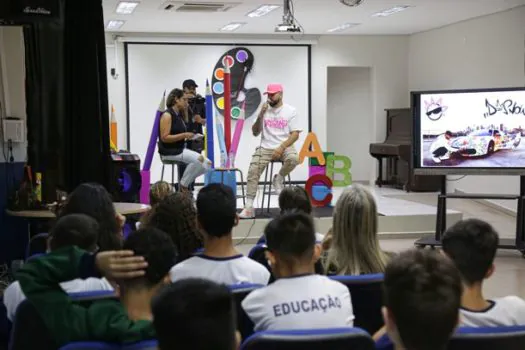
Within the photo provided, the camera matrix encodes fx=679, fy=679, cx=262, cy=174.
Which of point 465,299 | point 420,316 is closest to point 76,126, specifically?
point 465,299

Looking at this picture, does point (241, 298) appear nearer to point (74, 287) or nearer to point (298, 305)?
point (298, 305)

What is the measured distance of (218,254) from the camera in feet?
8.75

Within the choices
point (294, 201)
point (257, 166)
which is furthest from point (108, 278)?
point (257, 166)

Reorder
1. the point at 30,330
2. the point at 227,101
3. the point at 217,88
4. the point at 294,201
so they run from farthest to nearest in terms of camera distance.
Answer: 1. the point at 217,88
2. the point at 227,101
3. the point at 294,201
4. the point at 30,330

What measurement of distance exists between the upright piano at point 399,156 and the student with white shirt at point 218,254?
27.7 ft

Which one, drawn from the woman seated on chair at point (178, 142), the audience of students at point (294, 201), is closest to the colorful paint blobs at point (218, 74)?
the woman seated on chair at point (178, 142)

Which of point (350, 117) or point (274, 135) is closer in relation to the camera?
point (274, 135)

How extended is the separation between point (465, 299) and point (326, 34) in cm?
1041

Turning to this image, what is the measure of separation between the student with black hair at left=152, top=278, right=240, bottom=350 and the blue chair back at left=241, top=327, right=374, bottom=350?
1.28ft

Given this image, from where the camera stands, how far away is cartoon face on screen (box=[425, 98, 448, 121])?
6.36m

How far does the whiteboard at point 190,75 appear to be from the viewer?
37.9 feet

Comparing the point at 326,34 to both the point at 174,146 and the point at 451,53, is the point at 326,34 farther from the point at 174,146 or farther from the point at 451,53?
the point at 174,146

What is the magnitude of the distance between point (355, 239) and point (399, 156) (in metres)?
8.72

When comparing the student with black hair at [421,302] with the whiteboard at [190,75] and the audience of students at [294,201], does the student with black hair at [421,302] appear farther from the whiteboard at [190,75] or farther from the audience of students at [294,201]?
the whiteboard at [190,75]
